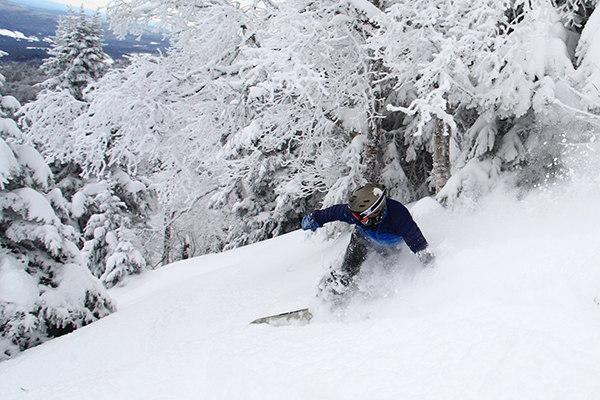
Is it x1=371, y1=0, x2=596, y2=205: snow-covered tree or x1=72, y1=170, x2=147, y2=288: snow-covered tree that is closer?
x1=371, y1=0, x2=596, y2=205: snow-covered tree

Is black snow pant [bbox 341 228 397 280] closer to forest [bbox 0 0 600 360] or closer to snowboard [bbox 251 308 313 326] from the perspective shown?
snowboard [bbox 251 308 313 326]

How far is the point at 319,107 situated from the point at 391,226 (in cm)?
324

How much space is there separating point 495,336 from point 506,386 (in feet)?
1.32

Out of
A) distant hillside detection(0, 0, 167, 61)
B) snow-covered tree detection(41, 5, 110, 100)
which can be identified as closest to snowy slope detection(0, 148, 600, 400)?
snow-covered tree detection(41, 5, 110, 100)

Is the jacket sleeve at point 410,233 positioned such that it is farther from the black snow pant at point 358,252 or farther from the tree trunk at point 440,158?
the tree trunk at point 440,158

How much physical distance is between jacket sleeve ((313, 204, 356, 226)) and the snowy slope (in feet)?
2.48

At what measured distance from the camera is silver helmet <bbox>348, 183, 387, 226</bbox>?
371cm

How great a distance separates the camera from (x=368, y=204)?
3.70 metres

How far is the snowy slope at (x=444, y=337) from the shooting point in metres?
2.05

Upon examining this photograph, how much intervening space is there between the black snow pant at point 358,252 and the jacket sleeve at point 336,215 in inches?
11.6

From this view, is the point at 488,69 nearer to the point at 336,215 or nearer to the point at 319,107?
the point at 319,107

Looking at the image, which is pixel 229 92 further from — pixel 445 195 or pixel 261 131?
pixel 445 195

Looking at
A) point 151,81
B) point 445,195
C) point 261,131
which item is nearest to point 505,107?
point 445,195

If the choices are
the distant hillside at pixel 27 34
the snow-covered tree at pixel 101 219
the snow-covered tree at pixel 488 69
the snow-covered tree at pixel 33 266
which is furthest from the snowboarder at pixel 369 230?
the distant hillside at pixel 27 34
